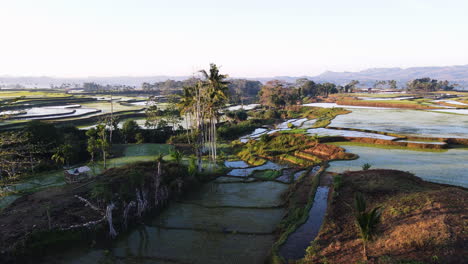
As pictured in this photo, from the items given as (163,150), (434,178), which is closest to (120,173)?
(163,150)

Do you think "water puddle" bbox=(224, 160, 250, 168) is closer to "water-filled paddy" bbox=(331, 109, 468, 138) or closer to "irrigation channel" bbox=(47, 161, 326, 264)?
"irrigation channel" bbox=(47, 161, 326, 264)

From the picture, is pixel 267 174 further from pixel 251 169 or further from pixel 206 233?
pixel 206 233

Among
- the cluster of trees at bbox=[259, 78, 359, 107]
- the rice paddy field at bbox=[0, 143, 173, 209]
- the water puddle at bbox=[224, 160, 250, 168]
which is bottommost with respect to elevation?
the water puddle at bbox=[224, 160, 250, 168]

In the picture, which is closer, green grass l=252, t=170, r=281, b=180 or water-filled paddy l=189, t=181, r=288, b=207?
water-filled paddy l=189, t=181, r=288, b=207

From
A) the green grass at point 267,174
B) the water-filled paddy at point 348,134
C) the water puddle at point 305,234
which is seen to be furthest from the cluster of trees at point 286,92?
the water puddle at point 305,234

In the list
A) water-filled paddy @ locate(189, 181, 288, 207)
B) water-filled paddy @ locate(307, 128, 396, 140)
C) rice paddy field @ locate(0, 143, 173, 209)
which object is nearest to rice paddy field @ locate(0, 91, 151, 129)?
rice paddy field @ locate(0, 143, 173, 209)

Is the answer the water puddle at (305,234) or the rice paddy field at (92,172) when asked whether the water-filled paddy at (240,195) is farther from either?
the rice paddy field at (92,172)
